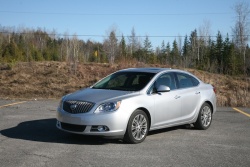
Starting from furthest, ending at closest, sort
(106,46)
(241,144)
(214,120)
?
(106,46), (214,120), (241,144)

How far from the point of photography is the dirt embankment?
1950 cm

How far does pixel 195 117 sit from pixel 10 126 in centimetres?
464

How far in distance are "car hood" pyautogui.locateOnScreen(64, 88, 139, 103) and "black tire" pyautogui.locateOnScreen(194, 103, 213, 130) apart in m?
2.36

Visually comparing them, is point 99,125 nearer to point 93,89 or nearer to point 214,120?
point 93,89

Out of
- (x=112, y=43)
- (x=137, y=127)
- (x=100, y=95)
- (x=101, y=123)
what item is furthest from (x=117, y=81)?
(x=112, y=43)

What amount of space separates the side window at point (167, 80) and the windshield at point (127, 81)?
21cm

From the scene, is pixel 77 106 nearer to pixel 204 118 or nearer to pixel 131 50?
pixel 204 118

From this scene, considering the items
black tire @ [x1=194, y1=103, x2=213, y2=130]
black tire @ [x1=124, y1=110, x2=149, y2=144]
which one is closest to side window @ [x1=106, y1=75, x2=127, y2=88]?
black tire @ [x1=124, y1=110, x2=149, y2=144]

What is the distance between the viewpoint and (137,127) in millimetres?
7480

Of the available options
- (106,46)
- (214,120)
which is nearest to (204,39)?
(106,46)

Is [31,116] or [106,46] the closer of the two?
[31,116]

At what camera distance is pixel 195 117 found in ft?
29.9

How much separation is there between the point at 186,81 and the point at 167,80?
30.7 inches

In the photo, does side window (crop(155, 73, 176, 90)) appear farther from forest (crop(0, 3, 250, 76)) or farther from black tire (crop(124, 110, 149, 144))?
forest (crop(0, 3, 250, 76))
